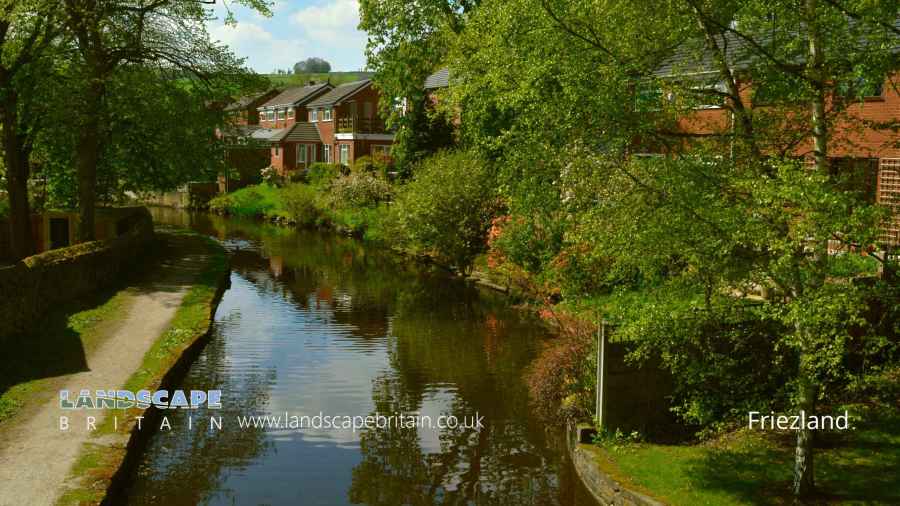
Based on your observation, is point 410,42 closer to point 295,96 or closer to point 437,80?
point 437,80

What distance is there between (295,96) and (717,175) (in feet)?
258

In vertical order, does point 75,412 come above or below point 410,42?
below

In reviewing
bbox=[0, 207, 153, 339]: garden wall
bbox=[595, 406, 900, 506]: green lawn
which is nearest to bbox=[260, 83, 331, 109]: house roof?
bbox=[0, 207, 153, 339]: garden wall

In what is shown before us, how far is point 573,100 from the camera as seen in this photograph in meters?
12.2

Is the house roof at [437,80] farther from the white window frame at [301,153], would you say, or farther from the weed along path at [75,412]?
the weed along path at [75,412]

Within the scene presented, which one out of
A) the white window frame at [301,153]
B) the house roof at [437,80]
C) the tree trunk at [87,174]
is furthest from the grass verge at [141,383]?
the white window frame at [301,153]

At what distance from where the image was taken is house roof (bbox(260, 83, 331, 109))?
8281cm

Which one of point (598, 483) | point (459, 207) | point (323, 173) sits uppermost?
point (323, 173)

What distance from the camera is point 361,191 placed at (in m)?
49.3

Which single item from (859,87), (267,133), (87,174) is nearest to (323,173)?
(267,133)

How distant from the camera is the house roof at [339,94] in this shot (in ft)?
241

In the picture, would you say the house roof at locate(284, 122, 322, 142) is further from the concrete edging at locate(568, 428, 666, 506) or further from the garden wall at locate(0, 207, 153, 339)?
the concrete edging at locate(568, 428, 666, 506)

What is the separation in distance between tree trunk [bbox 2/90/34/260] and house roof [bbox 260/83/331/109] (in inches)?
2069

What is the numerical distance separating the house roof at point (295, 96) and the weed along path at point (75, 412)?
57689 millimetres
